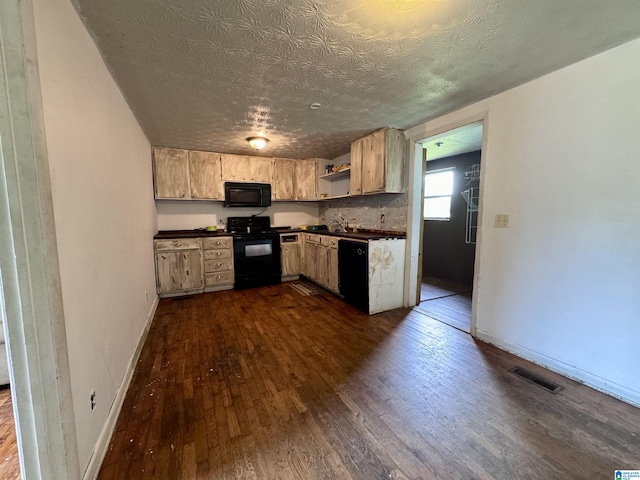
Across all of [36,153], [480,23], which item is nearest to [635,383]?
[480,23]

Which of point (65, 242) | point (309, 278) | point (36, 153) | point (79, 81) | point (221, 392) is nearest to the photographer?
point (36, 153)

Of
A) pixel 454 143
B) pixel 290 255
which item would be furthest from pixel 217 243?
pixel 454 143

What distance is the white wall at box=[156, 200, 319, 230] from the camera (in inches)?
173

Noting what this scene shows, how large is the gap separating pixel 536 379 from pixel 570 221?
123cm

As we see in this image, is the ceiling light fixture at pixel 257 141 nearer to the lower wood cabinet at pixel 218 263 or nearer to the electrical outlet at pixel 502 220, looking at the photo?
the lower wood cabinet at pixel 218 263

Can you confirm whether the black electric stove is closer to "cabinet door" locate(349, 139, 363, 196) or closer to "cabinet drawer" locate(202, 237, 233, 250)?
"cabinet drawer" locate(202, 237, 233, 250)

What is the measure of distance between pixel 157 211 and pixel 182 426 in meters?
3.74

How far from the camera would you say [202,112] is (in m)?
2.64

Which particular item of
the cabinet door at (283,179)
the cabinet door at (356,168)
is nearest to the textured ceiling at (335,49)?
the cabinet door at (356,168)

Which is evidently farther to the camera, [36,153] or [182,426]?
[182,426]

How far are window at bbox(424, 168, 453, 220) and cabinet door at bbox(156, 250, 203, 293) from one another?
4161 millimetres

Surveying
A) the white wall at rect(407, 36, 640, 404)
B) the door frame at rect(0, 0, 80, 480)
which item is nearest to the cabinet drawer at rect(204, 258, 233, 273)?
the door frame at rect(0, 0, 80, 480)

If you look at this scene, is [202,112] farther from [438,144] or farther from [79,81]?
[438,144]

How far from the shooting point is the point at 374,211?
396 centimetres
